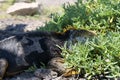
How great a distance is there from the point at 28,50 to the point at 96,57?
98 cm

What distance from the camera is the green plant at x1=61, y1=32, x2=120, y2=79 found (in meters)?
4.26

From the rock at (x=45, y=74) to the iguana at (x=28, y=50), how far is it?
0.71 ft

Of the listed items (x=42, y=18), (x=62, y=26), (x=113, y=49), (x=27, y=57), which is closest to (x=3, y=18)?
(x=42, y=18)

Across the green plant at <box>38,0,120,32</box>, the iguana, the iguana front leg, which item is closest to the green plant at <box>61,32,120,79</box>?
the iguana

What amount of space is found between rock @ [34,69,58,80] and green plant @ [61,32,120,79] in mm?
270

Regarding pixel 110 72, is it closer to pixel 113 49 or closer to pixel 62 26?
pixel 113 49

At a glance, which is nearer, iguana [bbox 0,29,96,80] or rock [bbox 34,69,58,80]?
rock [bbox 34,69,58,80]

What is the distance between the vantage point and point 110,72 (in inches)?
168

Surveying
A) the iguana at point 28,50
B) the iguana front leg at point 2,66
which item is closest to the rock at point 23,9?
the iguana at point 28,50

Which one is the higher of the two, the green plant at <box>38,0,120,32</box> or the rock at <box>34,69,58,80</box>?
the green plant at <box>38,0,120,32</box>

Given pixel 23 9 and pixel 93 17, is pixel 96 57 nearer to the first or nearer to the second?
pixel 93 17

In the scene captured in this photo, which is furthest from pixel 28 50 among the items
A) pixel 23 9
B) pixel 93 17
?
pixel 23 9

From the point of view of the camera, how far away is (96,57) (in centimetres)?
445

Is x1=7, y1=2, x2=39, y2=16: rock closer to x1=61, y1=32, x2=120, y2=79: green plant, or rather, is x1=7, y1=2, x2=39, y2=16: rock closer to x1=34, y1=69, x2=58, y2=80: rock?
x1=34, y1=69, x2=58, y2=80: rock
